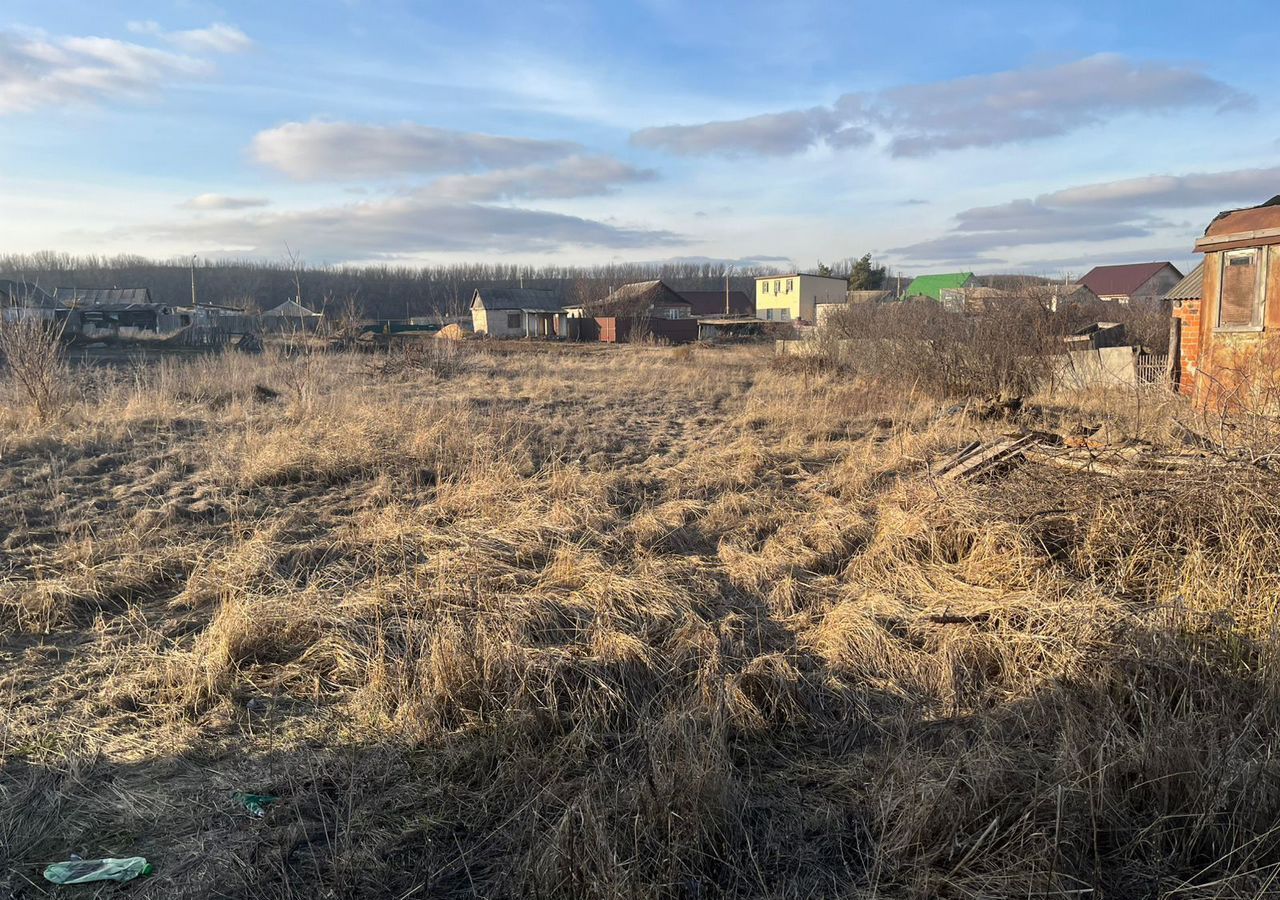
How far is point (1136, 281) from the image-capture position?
50.8 meters

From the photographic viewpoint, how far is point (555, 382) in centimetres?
1706

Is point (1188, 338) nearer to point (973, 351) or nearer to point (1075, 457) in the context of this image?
point (973, 351)

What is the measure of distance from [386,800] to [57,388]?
1032 centimetres

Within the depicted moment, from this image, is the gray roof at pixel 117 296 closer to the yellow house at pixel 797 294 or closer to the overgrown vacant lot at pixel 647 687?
the yellow house at pixel 797 294

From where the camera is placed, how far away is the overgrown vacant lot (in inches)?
95.2

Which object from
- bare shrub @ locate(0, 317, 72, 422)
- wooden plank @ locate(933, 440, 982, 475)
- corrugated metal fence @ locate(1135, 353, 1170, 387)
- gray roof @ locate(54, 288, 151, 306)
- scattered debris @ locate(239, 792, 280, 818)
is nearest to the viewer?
scattered debris @ locate(239, 792, 280, 818)

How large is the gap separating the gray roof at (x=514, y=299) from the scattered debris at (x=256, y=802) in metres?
57.0

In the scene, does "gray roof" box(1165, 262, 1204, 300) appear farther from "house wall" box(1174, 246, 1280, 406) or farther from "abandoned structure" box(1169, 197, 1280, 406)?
"abandoned structure" box(1169, 197, 1280, 406)

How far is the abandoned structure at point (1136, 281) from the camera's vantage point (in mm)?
50094

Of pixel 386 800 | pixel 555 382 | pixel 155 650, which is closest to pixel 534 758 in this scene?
pixel 386 800

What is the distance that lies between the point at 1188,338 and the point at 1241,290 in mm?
2792

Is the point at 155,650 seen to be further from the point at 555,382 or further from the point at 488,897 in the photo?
the point at 555,382

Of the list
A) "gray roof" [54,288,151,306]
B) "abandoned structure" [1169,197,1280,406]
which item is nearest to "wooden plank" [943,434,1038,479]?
"abandoned structure" [1169,197,1280,406]

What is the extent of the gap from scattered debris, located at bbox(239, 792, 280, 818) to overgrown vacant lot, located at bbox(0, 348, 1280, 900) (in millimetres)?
64
